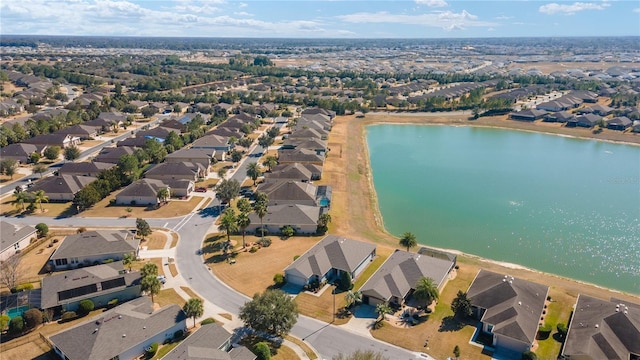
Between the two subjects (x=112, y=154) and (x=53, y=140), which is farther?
(x=53, y=140)

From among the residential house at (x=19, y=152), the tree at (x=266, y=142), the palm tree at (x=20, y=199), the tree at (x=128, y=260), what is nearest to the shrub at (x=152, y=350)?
the tree at (x=128, y=260)

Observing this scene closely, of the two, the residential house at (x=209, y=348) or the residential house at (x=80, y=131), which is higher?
the residential house at (x=80, y=131)

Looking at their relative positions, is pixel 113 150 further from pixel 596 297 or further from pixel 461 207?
pixel 596 297

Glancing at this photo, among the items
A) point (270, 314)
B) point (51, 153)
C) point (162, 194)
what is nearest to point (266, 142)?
point (162, 194)

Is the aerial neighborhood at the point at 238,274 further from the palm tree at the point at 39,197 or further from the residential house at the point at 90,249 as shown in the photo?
the palm tree at the point at 39,197

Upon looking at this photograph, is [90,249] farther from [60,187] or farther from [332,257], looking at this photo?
[332,257]

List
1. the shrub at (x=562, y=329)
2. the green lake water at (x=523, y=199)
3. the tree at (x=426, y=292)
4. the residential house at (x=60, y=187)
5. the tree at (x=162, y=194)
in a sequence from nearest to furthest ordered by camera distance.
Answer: the shrub at (x=562, y=329) → the tree at (x=426, y=292) → the green lake water at (x=523, y=199) → the tree at (x=162, y=194) → the residential house at (x=60, y=187)
